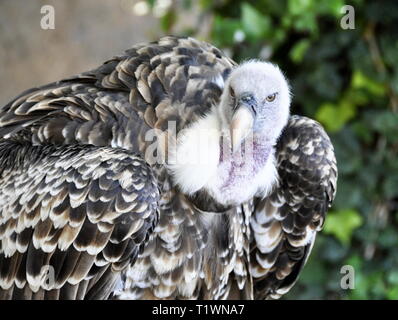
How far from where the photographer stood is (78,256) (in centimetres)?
212

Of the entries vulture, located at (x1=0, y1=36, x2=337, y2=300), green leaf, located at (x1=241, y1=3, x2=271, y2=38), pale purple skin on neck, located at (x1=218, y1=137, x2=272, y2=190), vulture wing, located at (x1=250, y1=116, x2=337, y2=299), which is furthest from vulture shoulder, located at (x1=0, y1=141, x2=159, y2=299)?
green leaf, located at (x1=241, y1=3, x2=271, y2=38)

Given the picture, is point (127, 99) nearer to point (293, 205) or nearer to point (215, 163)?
point (215, 163)

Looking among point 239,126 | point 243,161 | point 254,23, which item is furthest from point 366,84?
point 239,126

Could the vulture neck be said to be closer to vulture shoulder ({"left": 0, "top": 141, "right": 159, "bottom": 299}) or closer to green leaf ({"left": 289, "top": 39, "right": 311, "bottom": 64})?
vulture shoulder ({"left": 0, "top": 141, "right": 159, "bottom": 299})

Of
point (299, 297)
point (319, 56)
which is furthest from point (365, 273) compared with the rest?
point (319, 56)

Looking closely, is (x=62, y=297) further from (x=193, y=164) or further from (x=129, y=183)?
(x=193, y=164)

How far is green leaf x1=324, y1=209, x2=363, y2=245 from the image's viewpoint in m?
3.70

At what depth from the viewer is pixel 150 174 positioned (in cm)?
217

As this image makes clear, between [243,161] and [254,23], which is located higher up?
[254,23]

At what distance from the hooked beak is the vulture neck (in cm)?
9

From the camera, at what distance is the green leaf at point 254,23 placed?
3.59m

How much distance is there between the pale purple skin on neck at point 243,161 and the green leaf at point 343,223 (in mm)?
1532

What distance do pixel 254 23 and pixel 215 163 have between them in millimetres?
1588

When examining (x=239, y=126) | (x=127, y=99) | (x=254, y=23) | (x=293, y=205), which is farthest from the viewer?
(x=254, y=23)
